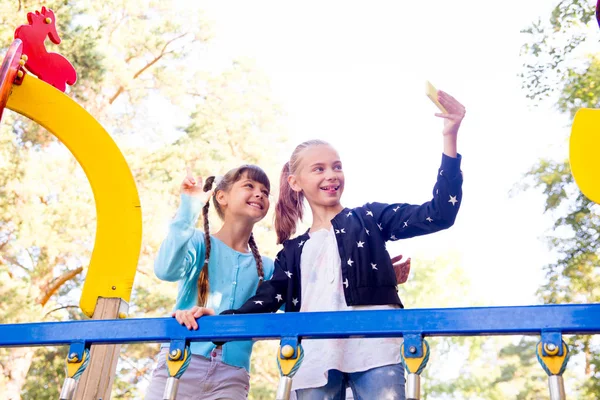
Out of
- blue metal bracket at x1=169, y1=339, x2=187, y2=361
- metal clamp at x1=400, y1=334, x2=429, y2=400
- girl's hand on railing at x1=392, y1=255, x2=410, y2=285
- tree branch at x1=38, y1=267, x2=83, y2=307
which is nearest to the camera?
metal clamp at x1=400, y1=334, x2=429, y2=400

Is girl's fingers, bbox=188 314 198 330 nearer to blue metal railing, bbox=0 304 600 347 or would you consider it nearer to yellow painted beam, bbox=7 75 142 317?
blue metal railing, bbox=0 304 600 347

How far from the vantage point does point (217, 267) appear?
278cm

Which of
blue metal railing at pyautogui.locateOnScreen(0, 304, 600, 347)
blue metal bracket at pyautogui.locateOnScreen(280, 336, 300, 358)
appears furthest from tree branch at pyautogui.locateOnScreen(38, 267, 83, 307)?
blue metal bracket at pyautogui.locateOnScreen(280, 336, 300, 358)

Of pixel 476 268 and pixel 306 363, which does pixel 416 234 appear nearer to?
pixel 306 363

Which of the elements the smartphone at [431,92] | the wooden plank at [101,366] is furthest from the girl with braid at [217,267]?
the smartphone at [431,92]

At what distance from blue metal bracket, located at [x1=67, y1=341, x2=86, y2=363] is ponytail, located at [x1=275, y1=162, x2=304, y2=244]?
1192 millimetres

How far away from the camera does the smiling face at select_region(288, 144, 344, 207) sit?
2.55m

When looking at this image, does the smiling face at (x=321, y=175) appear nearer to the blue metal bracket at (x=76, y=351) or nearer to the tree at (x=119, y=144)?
the blue metal bracket at (x=76, y=351)

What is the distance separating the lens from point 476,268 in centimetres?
1764

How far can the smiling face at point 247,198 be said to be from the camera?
285 centimetres

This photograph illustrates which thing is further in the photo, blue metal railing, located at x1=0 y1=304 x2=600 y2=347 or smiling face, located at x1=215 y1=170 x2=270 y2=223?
smiling face, located at x1=215 y1=170 x2=270 y2=223

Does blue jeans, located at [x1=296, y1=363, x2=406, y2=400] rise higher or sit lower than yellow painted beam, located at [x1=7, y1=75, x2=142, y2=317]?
lower

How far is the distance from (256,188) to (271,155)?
34.6ft

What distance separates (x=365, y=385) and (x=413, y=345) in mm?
707
